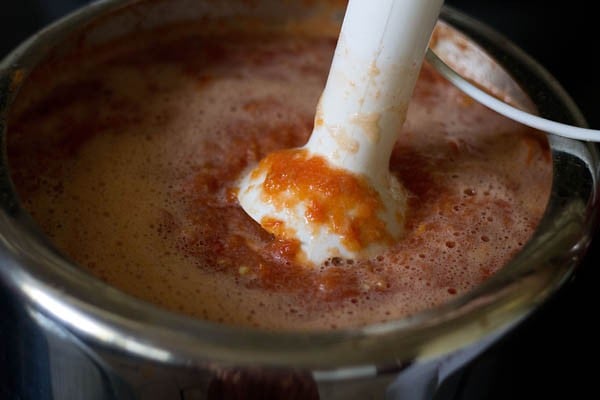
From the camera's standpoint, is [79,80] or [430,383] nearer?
[430,383]

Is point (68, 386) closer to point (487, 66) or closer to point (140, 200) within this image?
point (140, 200)

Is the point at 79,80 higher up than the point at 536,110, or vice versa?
the point at 536,110

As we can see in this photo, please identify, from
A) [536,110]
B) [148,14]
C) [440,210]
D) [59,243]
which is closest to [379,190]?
[440,210]

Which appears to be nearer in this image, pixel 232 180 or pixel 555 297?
pixel 555 297
